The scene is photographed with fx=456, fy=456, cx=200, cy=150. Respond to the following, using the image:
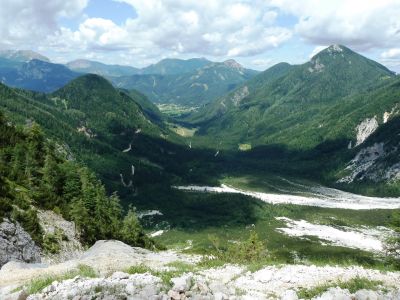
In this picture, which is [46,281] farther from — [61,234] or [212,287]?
[61,234]

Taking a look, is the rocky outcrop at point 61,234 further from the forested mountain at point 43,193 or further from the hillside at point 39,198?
the forested mountain at point 43,193

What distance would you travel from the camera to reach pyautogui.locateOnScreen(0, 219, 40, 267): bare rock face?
184 feet

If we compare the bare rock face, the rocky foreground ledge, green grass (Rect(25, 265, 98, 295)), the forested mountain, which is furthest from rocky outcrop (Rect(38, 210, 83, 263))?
green grass (Rect(25, 265, 98, 295))

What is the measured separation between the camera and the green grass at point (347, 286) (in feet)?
96.3

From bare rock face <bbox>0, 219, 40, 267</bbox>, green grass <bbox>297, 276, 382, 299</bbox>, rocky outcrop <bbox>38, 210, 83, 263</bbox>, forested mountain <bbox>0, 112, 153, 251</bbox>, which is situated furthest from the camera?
forested mountain <bbox>0, 112, 153, 251</bbox>

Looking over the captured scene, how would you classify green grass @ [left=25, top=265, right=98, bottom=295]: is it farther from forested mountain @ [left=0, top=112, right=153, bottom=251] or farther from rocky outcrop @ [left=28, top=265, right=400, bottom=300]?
forested mountain @ [left=0, top=112, right=153, bottom=251]

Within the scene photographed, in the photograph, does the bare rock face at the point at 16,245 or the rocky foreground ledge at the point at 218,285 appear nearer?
the rocky foreground ledge at the point at 218,285

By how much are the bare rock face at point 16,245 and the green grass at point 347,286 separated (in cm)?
3899

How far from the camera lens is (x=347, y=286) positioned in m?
29.7

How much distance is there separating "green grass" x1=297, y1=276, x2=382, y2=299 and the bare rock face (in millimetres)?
38986

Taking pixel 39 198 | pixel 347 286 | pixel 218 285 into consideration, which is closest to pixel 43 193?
pixel 39 198

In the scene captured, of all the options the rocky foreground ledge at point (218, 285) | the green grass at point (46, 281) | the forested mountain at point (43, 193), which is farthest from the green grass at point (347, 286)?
the forested mountain at point (43, 193)

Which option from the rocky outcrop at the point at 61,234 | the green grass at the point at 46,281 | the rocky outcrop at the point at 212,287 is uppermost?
the rocky outcrop at the point at 212,287

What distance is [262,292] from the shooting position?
3150 cm
